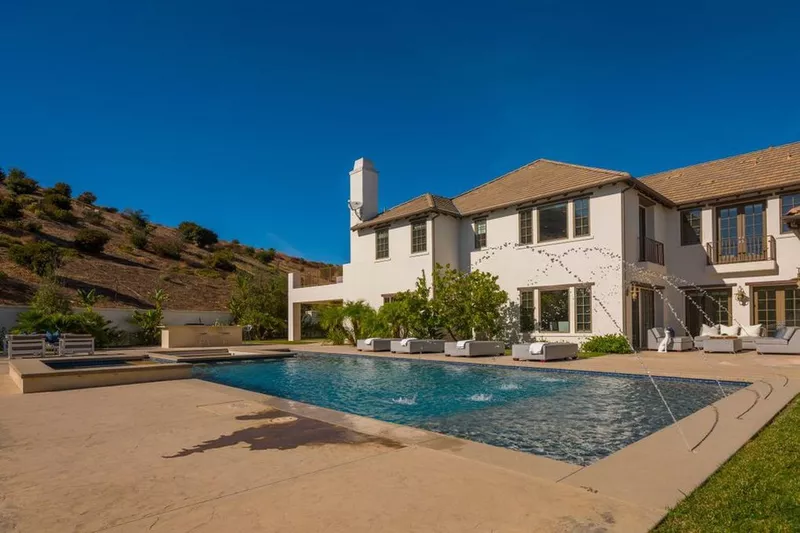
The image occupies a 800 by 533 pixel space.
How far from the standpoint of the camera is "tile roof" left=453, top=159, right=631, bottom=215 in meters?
Result: 18.0

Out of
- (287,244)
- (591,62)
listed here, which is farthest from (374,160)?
(287,244)

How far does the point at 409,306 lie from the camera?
67.8ft

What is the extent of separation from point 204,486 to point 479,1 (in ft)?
60.8

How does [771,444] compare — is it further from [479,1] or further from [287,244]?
[287,244]

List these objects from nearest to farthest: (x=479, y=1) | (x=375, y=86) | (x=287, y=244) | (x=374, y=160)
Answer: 1. (x=479, y=1)
2. (x=375, y=86)
3. (x=374, y=160)
4. (x=287, y=244)

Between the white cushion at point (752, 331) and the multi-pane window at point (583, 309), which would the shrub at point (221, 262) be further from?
the white cushion at point (752, 331)

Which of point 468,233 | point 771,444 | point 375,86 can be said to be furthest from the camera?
point 375,86

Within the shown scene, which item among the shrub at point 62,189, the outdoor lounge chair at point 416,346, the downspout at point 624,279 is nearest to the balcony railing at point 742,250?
the downspout at point 624,279

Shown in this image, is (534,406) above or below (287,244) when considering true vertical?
below

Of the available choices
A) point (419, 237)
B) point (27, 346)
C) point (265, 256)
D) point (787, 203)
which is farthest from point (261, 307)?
point (265, 256)

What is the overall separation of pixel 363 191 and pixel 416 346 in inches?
420

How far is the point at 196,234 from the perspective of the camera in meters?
61.3

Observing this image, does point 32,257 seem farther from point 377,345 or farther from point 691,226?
point 691,226

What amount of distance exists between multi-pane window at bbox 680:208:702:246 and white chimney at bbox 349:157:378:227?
14.3 m
